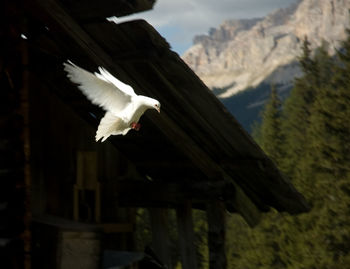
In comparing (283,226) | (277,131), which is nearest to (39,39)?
(283,226)

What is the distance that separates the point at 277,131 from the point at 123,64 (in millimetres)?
44271

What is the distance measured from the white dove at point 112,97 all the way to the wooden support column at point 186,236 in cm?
413

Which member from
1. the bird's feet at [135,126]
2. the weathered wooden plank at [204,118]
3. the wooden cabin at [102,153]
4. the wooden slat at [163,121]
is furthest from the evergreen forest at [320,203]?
the bird's feet at [135,126]

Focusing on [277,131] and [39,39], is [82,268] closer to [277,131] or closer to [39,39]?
[39,39]

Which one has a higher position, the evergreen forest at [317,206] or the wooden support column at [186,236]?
the evergreen forest at [317,206]

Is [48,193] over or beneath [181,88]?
beneath

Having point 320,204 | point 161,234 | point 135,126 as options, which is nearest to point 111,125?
point 135,126

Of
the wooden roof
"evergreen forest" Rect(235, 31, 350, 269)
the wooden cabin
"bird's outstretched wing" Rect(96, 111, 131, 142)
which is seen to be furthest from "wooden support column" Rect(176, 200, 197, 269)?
"evergreen forest" Rect(235, 31, 350, 269)

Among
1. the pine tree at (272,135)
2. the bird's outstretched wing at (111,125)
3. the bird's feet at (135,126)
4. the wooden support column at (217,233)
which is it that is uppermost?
the pine tree at (272,135)

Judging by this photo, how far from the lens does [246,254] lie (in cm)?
4181

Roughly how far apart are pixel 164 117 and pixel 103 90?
93.2 inches

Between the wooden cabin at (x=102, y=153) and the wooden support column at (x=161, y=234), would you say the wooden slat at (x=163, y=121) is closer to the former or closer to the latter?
the wooden cabin at (x=102, y=153)

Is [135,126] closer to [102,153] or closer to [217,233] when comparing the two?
[217,233]

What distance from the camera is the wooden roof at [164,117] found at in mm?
6512
